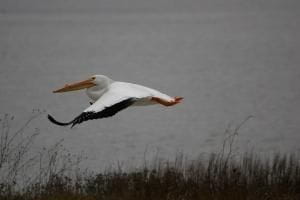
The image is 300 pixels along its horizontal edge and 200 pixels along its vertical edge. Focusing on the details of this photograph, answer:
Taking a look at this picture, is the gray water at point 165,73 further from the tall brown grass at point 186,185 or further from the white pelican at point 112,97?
the white pelican at point 112,97

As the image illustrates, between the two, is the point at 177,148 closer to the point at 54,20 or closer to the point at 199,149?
the point at 199,149

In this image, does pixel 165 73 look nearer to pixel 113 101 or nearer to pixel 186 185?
pixel 186 185

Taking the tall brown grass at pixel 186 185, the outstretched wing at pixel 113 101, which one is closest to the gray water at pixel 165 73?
the tall brown grass at pixel 186 185

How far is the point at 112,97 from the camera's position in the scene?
7.26 m

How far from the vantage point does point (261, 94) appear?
2003 centimetres

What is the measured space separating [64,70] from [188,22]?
2290 centimetres

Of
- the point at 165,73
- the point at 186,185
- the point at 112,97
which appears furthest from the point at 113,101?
the point at 165,73

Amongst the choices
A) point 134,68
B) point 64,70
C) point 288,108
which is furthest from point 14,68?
point 288,108

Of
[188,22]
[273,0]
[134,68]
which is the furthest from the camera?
[273,0]

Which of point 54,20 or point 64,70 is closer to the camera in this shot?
point 64,70

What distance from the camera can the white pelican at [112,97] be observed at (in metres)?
6.97

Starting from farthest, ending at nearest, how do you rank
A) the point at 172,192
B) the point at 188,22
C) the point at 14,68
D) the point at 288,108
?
the point at 188,22
the point at 14,68
the point at 288,108
the point at 172,192

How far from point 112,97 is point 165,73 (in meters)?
20.1

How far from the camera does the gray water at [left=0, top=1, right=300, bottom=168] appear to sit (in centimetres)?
1482
